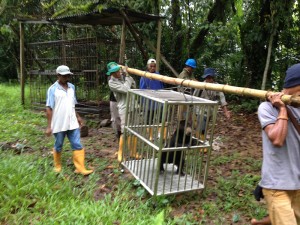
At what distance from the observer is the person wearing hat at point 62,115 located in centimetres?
457

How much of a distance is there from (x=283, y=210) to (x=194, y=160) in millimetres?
1585

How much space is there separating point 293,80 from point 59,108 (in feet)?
11.3

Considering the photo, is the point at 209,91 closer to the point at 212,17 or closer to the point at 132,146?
the point at 132,146

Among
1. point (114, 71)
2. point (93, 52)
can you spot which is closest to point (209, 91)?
point (114, 71)

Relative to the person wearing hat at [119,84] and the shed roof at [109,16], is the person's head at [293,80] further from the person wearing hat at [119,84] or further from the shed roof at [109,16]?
the shed roof at [109,16]

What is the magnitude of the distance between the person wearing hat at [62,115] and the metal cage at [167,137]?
32.1 inches

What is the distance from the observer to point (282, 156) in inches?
97.3

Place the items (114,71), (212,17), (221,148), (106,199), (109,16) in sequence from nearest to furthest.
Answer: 1. (106,199)
2. (114,71)
3. (221,148)
4. (109,16)
5. (212,17)

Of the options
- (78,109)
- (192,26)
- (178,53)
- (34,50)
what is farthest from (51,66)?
(192,26)

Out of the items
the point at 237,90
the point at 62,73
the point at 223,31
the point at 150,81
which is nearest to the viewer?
the point at 237,90

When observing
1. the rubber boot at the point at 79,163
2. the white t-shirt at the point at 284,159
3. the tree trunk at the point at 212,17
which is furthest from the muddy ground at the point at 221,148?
the tree trunk at the point at 212,17

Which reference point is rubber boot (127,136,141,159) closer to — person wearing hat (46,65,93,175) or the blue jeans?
Answer: person wearing hat (46,65,93,175)

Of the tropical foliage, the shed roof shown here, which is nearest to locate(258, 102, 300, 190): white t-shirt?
the shed roof

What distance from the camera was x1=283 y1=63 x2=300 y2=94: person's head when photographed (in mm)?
2377
